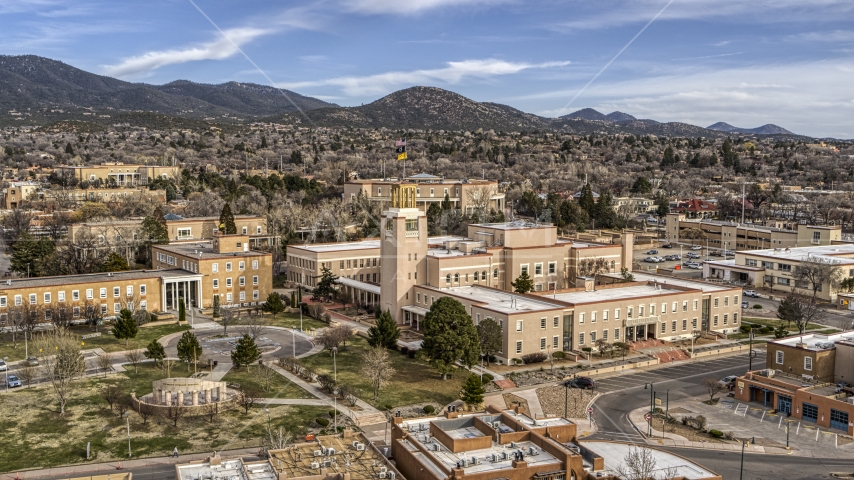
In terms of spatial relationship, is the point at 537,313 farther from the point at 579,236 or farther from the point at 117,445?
the point at 579,236

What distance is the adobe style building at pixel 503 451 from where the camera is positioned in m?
25.8

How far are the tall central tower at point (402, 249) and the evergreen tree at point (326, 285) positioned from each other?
8.79m

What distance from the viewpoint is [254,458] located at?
2936 cm

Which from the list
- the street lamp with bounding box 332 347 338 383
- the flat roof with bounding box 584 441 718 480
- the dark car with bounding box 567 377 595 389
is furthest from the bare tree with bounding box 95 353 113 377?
the flat roof with bounding box 584 441 718 480

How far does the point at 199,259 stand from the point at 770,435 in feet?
155

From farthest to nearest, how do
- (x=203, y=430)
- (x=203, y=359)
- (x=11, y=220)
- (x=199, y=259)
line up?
(x=11, y=220), (x=199, y=259), (x=203, y=359), (x=203, y=430)

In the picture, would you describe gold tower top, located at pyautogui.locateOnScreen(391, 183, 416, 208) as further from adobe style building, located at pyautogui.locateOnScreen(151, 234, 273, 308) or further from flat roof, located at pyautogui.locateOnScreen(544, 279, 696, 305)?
adobe style building, located at pyautogui.locateOnScreen(151, 234, 273, 308)

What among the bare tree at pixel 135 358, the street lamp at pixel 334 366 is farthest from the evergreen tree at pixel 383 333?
the bare tree at pixel 135 358

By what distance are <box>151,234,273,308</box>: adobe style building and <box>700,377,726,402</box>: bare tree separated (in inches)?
1563

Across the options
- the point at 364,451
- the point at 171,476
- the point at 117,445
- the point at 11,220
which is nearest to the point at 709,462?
the point at 364,451

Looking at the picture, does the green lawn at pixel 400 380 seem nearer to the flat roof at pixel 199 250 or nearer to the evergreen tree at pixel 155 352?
the evergreen tree at pixel 155 352

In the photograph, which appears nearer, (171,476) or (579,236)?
(171,476)

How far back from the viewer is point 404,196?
6019 cm

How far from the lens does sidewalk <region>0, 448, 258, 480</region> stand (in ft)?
107
